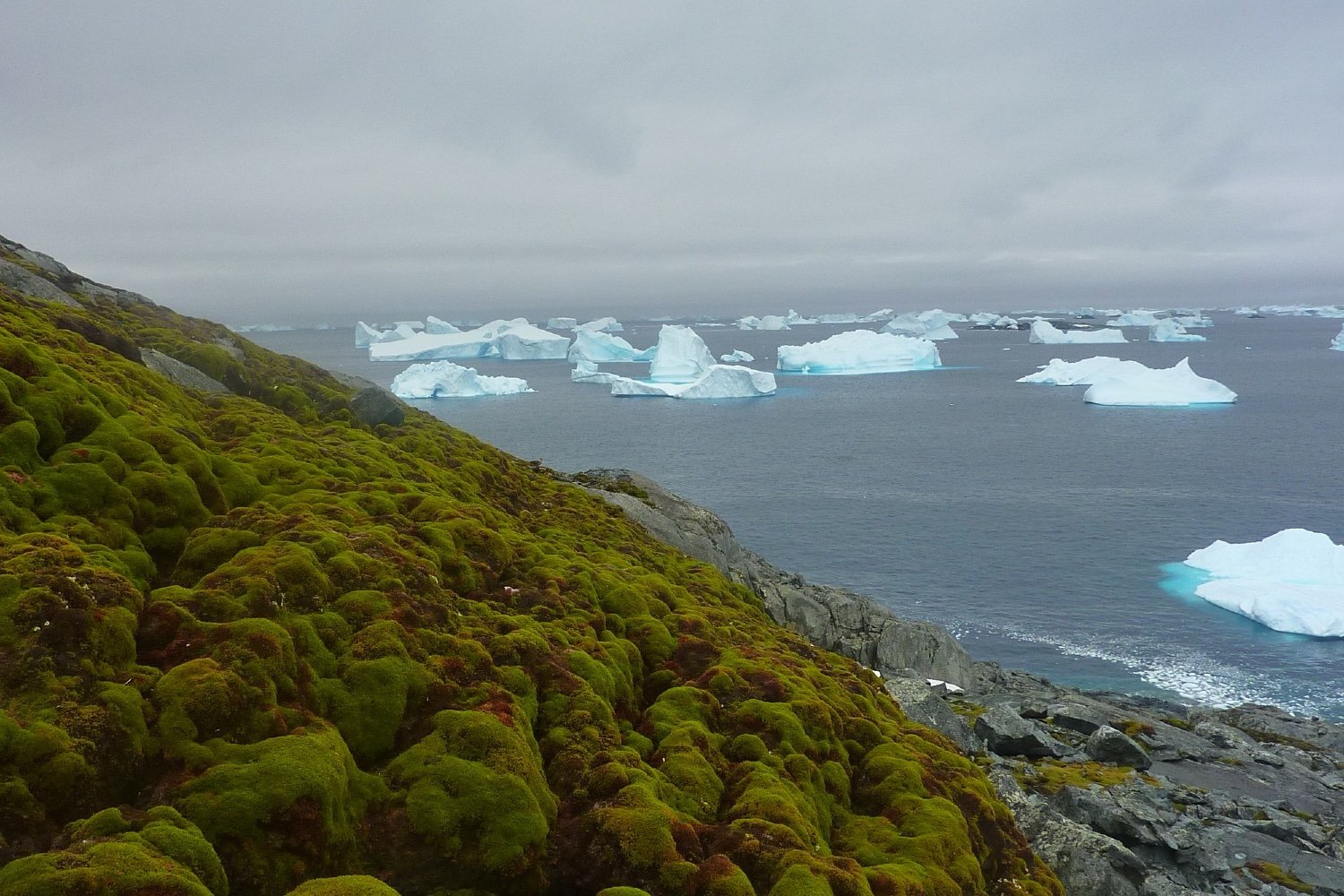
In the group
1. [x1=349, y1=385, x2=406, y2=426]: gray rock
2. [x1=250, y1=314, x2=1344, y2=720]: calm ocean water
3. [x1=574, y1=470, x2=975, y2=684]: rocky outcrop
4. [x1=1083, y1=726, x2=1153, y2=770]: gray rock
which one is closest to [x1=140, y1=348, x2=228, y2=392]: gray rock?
[x1=349, y1=385, x2=406, y2=426]: gray rock

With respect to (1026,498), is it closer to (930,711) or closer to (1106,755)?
(1106,755)

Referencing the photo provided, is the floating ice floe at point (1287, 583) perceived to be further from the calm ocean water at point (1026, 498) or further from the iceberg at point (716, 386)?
the iceberg at point (716, 386)

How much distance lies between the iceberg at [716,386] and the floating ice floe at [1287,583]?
4642 inches

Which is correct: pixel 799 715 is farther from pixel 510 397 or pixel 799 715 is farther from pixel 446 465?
pixel 510 397

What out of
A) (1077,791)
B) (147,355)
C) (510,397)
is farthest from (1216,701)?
(510,397)

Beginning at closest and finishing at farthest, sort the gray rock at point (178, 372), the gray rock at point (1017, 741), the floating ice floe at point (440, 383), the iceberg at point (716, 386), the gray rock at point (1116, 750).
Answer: the gray rock at point (178, 372) < the gray rock at point (1017, 741) < the gray rock at point (1116, 750) < the iceberg at point (716, 386) < the floating ice floe at point (440, 383)

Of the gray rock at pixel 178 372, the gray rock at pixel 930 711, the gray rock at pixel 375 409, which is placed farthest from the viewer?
the gray rock at pixel 375 409

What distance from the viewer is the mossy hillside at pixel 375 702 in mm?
11281

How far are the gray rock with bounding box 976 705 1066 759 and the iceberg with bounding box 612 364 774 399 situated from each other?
478 feet

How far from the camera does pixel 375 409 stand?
33750 millimetres

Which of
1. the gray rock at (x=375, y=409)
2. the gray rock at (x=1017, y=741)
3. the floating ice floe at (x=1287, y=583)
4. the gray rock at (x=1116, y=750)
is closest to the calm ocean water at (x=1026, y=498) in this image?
the floating ice floe at (x=1287, y=583)

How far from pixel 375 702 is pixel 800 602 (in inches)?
1205

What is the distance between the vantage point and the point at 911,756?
1955 cm

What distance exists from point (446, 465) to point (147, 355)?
37.8ft
